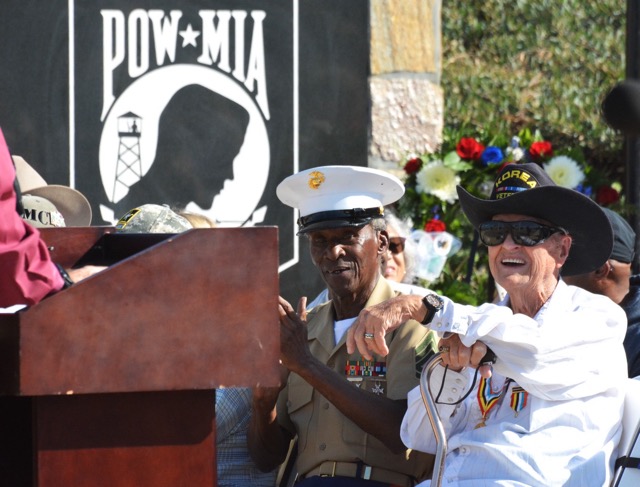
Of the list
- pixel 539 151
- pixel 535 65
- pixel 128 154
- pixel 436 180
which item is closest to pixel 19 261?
pixel 128 154

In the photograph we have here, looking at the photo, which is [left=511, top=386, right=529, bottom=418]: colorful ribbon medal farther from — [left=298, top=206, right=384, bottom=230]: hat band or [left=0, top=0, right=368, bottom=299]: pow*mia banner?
[left=0, top=0, right=368, bottom=299]: pow*mia banner

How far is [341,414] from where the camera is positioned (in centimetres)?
353

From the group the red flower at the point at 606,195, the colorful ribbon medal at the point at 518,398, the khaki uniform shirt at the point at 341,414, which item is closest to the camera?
the colorful ribbon medal at the point at 518,398

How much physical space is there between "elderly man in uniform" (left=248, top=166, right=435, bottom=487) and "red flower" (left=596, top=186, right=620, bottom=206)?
229 centimetres

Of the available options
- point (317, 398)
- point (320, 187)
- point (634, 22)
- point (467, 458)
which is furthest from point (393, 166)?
point (467, 458)

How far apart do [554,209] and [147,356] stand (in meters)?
1.84

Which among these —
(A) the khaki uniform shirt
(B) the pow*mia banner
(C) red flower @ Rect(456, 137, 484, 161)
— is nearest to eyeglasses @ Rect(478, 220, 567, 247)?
(A) the khaki uniform shirt

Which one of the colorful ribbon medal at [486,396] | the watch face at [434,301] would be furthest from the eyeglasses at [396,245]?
the watch face at [434,301]

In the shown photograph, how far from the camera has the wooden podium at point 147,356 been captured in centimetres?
184

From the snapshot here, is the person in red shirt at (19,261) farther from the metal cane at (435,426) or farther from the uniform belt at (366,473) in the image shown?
the uniform belt at (366,473)

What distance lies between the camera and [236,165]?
219 inches

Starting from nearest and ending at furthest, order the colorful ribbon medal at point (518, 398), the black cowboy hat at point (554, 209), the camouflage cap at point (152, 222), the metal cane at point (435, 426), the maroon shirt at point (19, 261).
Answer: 1. the maroon shirt at point (19, 261)
2. the metal cane at point (435, 426)
3. the colorful ribbon medal at point (518, 398)
4. the camouflage cap at point (152, 222)
5. the black cowboy hat at point (554, 209)

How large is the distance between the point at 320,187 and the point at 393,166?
1.87 m

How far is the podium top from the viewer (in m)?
1.84
